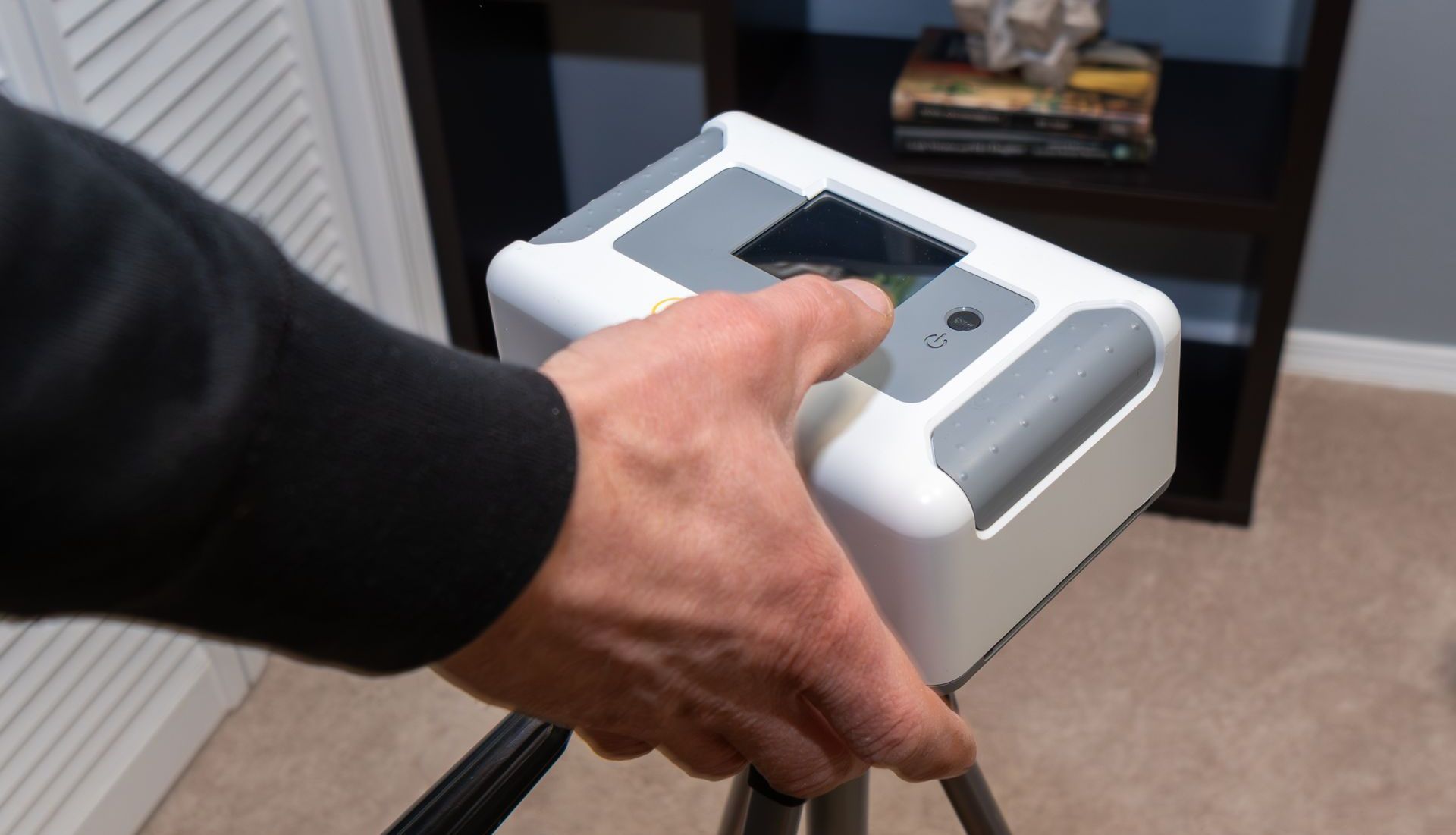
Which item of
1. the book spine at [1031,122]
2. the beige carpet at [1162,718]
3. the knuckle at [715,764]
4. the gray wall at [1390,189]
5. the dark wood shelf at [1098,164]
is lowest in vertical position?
the beige carpet at [1162,718]

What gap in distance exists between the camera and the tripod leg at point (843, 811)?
2.56ft

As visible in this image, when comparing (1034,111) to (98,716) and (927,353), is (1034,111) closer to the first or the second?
(927,353)

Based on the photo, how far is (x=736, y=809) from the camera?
903 mm

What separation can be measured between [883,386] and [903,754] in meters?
0.17

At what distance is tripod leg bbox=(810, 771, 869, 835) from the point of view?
779 mm

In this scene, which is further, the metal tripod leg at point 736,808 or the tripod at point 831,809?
the metal tripod leg at point 736,808

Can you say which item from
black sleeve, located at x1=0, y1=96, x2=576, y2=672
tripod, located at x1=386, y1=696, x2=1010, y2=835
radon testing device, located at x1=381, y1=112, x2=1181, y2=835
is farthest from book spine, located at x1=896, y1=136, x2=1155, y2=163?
black sleeve, located at x1=0, y1=96, x2=576, y2=672

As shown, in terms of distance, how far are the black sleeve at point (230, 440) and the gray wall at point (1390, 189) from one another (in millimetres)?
1551

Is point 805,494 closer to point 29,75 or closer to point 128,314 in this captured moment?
point 128,314

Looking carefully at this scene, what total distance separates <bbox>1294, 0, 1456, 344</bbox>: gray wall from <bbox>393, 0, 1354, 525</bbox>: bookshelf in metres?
0.12

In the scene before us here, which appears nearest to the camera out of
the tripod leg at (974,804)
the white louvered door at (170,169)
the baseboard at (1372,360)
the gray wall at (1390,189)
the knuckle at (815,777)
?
the knuckle at (815,777)

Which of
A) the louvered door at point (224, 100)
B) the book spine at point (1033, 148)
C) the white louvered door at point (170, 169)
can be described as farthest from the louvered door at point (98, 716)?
the book spine at point (1033, 148)

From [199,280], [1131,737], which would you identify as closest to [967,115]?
[1131,737]

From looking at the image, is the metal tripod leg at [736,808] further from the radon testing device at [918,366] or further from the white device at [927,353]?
the white device at [927,353]
